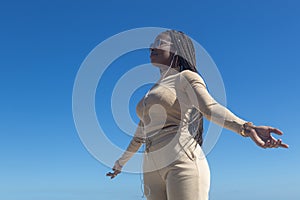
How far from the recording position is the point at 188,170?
3.36m

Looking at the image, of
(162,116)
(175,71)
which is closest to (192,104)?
(162,116)

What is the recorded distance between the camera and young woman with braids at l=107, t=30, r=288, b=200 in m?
3.33

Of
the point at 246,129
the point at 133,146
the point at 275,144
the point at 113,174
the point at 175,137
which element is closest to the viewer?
the point at 275,144

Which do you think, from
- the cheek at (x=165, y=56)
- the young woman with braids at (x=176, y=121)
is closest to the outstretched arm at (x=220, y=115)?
the young woman with braids at (x=176, y=121)

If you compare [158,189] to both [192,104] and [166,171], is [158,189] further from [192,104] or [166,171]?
[192,104]

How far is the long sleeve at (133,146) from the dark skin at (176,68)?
92 millimetres

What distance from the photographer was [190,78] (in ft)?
11.7

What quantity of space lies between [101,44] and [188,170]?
5.27 feet

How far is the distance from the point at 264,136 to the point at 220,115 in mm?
479

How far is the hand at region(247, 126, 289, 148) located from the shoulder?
2.85 ft

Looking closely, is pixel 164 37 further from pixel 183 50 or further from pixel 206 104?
pixel 206 104

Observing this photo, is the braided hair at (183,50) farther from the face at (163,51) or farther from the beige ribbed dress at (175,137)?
the beige ribbed dress at (175,137)

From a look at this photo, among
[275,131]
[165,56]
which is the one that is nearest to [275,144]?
[275,131]

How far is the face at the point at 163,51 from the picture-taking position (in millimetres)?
4063
